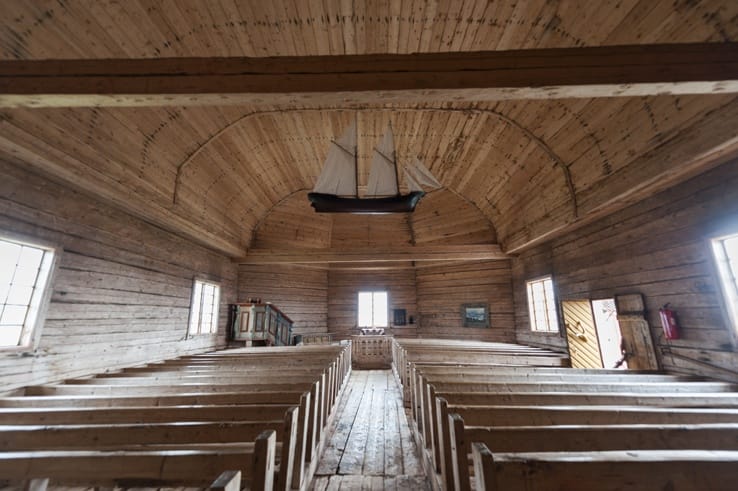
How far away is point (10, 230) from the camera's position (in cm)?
330

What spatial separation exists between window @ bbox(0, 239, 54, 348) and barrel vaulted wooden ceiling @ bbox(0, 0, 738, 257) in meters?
1.00

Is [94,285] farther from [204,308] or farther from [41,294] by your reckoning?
[204,308]

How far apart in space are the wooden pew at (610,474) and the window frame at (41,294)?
4.98 metres

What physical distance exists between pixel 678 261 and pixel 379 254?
5964mm

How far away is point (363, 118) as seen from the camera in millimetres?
6184

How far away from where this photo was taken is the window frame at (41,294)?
3.33 m

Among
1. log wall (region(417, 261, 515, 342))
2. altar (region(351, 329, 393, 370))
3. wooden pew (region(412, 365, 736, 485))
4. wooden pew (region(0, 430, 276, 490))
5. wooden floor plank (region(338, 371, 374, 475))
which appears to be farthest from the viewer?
altar (region(351, 329, 393, 370))

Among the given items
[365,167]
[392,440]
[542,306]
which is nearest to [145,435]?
[392,440]

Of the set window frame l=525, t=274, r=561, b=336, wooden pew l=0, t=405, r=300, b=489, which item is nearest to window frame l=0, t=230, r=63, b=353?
wooden pew l=0, t=405, r=300, b=489

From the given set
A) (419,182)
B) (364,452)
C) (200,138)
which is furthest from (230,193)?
(364,452)

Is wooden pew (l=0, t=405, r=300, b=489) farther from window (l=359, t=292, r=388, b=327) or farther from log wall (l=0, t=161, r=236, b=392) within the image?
window (l=359, t=292, r=388, b=327)

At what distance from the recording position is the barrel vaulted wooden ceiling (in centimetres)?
302

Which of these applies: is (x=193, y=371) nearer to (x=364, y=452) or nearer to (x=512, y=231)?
(x=364, y=452)

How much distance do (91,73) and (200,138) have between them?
300cm
